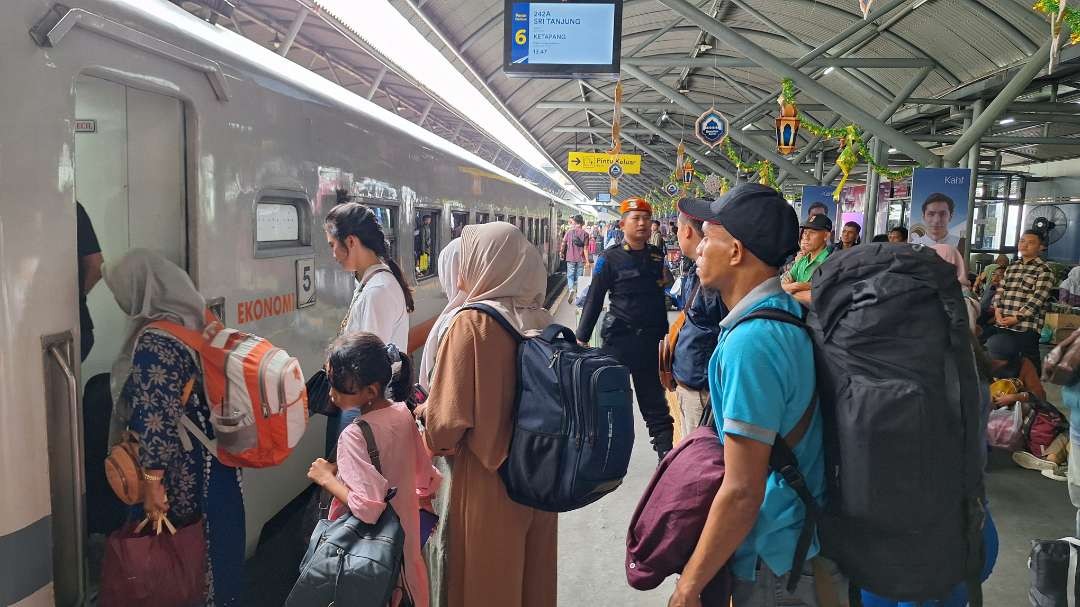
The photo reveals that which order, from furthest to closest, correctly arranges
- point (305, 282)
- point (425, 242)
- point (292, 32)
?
point (425, 242) < point (292, 32) < point (305, 282)

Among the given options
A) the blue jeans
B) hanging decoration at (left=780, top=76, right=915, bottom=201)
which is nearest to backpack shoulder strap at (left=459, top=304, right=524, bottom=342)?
hanging decoration at (left=780, top=76, right=915, bottom=201)

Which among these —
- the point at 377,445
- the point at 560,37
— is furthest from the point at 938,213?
the point at 377,445

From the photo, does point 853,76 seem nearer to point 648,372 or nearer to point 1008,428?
point 1008,428

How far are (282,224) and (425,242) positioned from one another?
9.96ft

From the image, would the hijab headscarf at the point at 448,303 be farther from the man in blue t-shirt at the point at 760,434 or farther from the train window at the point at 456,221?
the train window at the point at 456,221

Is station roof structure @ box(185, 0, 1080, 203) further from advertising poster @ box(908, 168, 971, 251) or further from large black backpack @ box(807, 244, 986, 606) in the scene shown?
large black backpack @ box(807, 244, 986, 606)

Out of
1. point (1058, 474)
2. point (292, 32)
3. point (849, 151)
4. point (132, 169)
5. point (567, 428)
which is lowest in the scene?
point (1058, 474)

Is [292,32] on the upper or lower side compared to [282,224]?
upper

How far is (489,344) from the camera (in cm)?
221

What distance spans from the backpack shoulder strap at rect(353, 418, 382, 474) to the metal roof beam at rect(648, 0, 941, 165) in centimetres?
776

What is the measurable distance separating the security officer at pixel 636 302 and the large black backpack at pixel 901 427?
312cm

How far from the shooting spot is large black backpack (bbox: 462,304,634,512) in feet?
6.93

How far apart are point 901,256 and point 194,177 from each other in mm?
2371

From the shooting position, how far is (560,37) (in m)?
7.48
